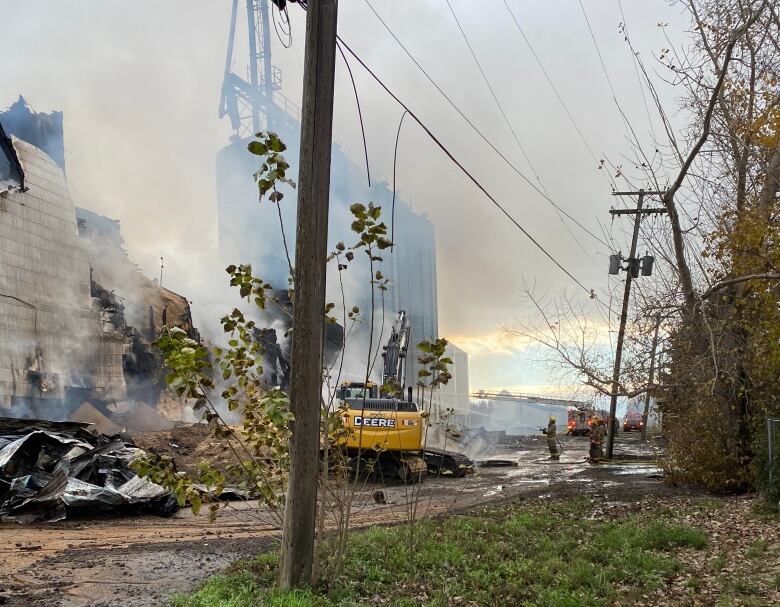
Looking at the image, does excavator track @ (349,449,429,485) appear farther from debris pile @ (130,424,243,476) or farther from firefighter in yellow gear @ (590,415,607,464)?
firefighter in yellow gear @ (590,415,607,464)

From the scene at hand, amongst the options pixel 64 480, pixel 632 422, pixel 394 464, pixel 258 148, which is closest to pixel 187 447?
pixel 394 464

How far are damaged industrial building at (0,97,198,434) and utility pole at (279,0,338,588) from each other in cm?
1481

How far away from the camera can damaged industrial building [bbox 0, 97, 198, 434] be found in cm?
2031

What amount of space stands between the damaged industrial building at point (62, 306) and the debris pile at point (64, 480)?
21.9 ft

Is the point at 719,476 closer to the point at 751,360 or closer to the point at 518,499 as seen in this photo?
the point at 751,360

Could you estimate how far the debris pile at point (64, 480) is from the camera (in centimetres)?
1159

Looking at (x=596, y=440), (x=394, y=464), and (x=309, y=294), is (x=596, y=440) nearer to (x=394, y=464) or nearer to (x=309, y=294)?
(x=394, y=464)

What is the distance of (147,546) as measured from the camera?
9.22 m

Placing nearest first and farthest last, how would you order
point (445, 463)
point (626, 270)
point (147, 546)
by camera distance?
point (147, 546) < point (445, 463) < point (626, 270)

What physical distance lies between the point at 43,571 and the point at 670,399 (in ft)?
46.0

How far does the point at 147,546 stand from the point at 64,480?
11.6 ft

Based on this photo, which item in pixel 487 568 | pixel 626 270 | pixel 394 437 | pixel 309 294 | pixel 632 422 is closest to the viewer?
pixel 309 294

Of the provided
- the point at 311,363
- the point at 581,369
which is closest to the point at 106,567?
the point at 311,363

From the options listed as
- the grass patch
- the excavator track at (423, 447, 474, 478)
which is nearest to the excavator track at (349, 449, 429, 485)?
the excavator track at (423, 447, 474, 478)
